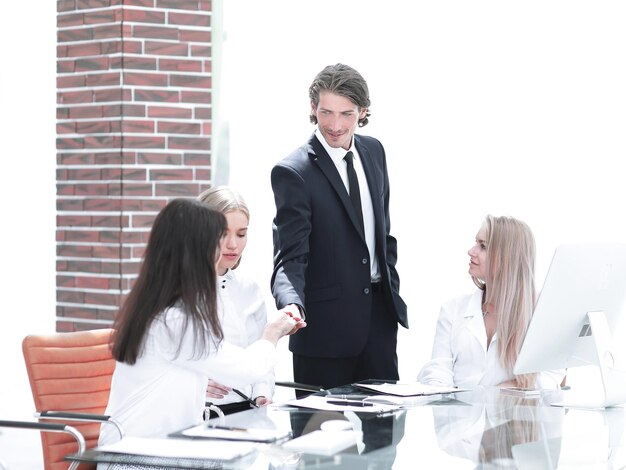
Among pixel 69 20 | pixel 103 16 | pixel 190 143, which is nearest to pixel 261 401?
pixel 190 143

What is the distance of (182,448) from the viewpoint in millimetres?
1978

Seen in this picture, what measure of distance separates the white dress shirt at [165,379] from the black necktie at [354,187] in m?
1.06

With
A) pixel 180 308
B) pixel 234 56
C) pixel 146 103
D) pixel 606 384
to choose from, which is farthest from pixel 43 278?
pixel 606 384

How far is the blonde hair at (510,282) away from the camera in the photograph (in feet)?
10.3

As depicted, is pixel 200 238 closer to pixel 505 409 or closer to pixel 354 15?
pixel 505 409

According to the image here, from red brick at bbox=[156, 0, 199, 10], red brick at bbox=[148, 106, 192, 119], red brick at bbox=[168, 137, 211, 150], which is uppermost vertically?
red brick at bbox=[156, 0, 199, 10]

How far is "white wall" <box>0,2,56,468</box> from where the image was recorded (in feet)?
16.3

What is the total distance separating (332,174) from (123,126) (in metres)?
1.58

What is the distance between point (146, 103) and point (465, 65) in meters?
1.61

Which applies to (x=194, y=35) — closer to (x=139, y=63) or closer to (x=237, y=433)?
(x=139, y=63)

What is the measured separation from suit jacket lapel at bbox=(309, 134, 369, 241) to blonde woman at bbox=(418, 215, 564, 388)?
0.43m

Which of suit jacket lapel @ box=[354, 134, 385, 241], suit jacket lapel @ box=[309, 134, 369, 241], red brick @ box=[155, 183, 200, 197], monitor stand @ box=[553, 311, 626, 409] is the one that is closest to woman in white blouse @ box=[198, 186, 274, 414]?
suit jacket lapel @ box=[309, 134, 369, 241]

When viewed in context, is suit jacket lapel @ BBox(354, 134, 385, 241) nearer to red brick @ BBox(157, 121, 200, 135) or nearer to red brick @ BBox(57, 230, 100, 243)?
red brick @ BBox(157, 121, 200, 135)

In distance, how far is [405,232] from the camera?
5.04m
